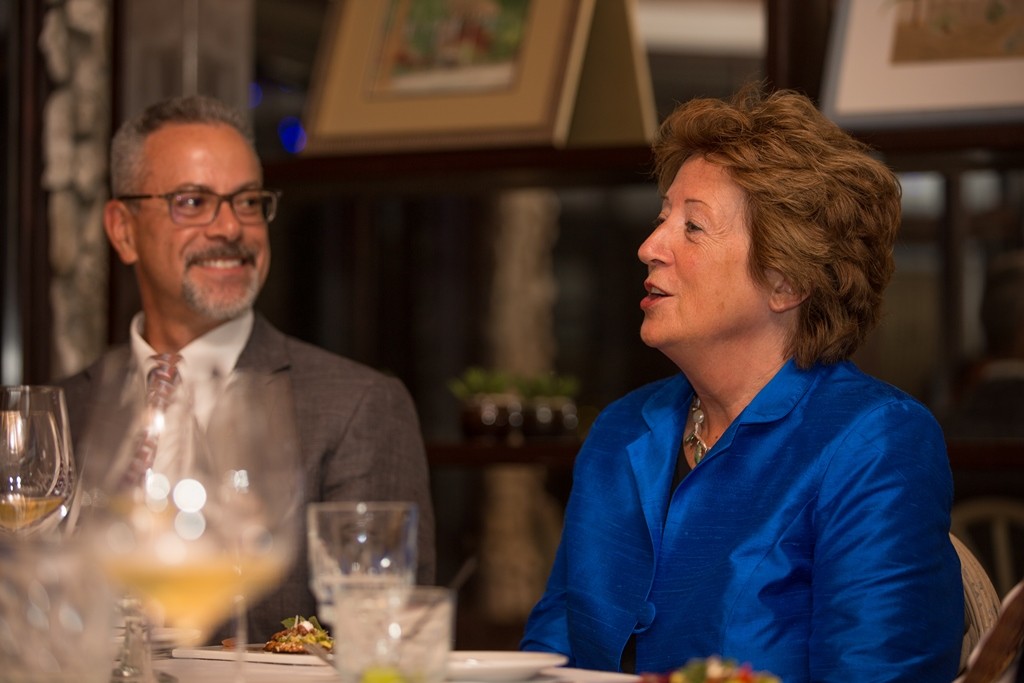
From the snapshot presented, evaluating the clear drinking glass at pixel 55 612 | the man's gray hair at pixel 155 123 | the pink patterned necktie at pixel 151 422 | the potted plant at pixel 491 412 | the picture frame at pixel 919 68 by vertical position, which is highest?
the picture frame at pixel 919 68

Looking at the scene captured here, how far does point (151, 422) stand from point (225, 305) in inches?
59.1

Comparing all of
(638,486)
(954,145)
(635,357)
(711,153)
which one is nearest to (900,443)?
(638,486)

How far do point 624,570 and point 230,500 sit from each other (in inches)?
38.3

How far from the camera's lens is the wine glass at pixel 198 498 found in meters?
0.93

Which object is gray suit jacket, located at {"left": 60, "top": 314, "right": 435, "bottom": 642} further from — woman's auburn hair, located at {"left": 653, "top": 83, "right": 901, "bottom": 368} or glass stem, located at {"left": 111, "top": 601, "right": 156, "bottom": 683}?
glass stem, located at {"left": 111, "top": 601, "right": 156, "bottom": 683}

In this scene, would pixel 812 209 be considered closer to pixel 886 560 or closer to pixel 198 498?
pixel 886 560

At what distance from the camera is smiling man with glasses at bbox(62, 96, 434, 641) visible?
A: 230cm

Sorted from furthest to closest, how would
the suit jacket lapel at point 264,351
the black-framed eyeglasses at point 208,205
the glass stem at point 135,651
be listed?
the black-framed eyeglasses at point 208,205 → the suit jacket lapel at point 264,351 → the glass stem at point 135,651

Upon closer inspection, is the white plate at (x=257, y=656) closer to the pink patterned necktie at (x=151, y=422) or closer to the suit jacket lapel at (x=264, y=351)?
the pink patterned necktie at (x=151, y=422)

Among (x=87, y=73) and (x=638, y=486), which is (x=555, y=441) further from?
(x=87, y=73)

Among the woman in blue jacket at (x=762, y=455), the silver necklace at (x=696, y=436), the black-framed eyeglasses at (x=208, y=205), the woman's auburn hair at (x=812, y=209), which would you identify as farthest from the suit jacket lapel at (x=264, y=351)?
the woman's auburn hair at (x=812, y=209)

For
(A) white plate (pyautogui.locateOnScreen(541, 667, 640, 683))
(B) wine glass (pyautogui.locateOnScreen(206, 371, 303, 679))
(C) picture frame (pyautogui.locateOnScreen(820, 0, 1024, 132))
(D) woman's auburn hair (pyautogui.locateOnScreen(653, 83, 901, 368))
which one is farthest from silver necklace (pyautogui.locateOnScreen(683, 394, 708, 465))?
(C) picture frame (pyautogui.locateOnScreen(820, 0, 1024, 132))

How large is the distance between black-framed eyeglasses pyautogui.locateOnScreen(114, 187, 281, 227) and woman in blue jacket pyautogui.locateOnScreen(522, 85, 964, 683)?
87 centimetres

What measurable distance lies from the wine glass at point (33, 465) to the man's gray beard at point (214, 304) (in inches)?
40.3
